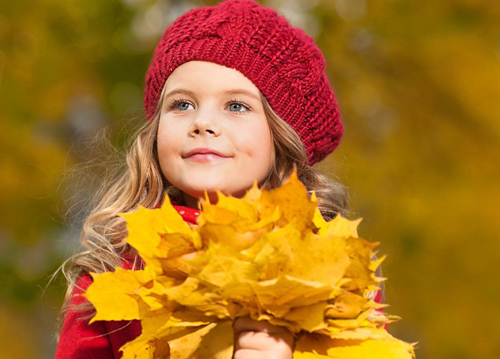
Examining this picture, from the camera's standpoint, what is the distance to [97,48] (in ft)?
Answer: 20.3

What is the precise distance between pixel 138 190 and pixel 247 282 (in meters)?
1.15

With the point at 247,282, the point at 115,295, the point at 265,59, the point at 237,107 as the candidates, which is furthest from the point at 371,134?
the point at 247,282

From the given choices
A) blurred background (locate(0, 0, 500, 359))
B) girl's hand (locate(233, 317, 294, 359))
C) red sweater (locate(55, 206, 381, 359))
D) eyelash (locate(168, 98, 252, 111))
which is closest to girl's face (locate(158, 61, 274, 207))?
eyelash (locate(168, 98, 252, 111))

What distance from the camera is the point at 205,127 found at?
2.85 m

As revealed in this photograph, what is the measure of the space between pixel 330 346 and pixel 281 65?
1.18 m

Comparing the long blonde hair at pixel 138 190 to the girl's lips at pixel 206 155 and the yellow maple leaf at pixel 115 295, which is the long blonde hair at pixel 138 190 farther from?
the yellow maple leaf at pixel 115 295

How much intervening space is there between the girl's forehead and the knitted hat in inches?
0.8

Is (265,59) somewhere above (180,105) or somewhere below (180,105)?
above

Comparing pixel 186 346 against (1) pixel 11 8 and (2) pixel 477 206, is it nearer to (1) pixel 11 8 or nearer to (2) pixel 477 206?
(2) pixel 477 206

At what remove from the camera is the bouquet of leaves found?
84.0 inches

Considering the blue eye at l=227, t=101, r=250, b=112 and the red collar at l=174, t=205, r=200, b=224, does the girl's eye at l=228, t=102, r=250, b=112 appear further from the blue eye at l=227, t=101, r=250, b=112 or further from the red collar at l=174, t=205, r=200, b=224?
the red collar at l=174, t=205, r=200, b=224

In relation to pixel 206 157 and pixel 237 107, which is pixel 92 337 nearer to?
pixel 206 157

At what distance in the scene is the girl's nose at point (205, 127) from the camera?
9.35 feet

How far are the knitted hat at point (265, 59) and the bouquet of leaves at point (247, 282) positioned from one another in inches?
34.5
